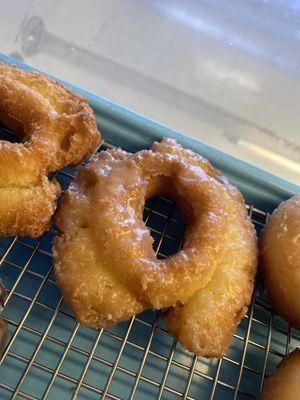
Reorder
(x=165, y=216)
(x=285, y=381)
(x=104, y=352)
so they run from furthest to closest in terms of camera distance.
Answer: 1. (x=165, y=216)
2. (x=104, y=352)
3. (x=285, y=381)

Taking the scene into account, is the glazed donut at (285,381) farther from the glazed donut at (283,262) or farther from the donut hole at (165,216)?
the donut hole at (165,216)

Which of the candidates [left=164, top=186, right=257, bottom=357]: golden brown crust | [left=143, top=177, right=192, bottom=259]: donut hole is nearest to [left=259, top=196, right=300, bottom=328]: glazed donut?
[left=164, top=186, right=257, bottom=357]: golden brown crust

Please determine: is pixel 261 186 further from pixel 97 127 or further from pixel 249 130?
pixel 97 127

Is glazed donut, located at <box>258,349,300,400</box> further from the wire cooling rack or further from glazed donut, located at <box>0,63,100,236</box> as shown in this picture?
glazed donut, located at <box>0,63,100,236</box>

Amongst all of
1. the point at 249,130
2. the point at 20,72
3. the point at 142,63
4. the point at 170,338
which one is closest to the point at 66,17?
the point at 142,63

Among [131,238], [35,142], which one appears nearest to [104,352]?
[131,238]

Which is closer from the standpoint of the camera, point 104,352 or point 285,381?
point 285,381

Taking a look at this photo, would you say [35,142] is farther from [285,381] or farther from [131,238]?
[285,381]
